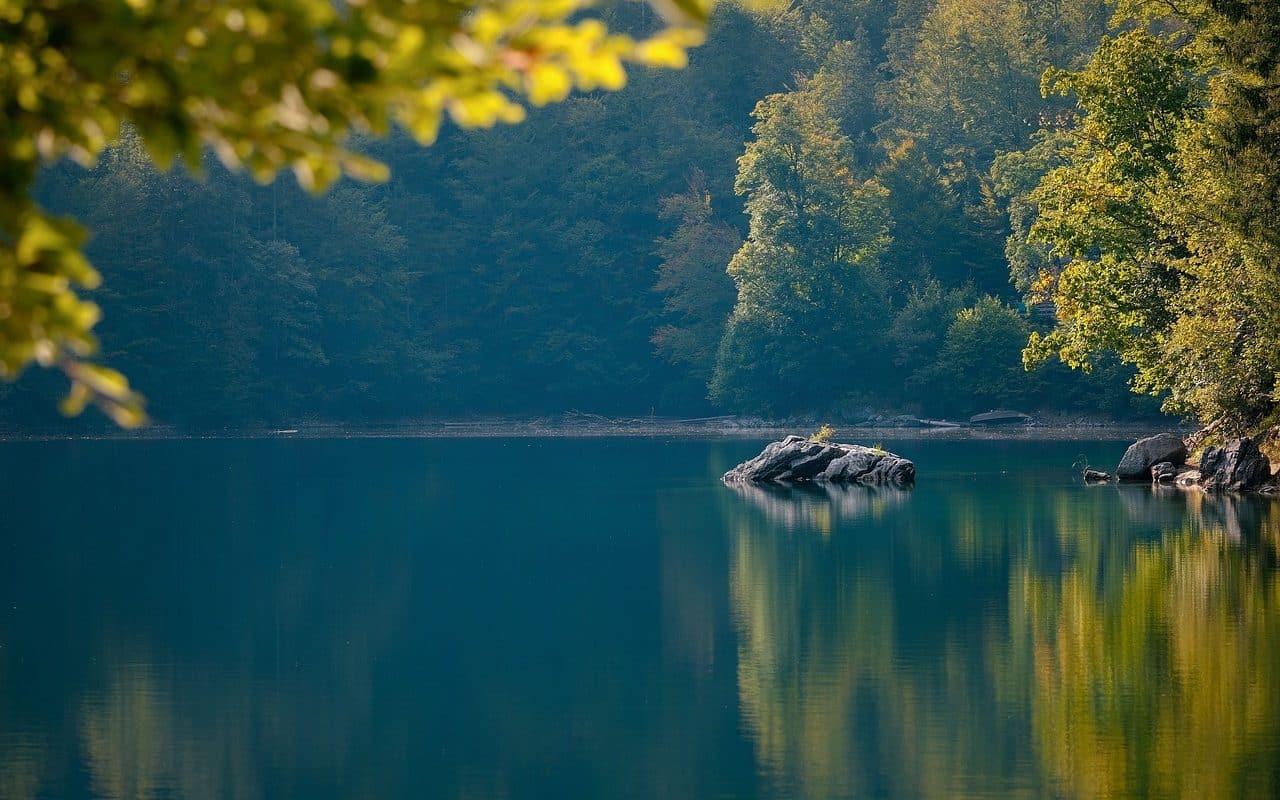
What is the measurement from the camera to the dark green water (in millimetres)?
12141

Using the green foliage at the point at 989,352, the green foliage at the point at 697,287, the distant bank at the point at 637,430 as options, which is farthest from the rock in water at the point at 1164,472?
the green foliage at the point at 697,287

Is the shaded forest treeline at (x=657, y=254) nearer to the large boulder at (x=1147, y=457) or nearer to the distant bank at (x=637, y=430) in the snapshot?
the distant bank at (x=637, y=430)

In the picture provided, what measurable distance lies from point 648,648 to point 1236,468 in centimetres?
1958

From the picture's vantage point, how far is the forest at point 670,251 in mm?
63906

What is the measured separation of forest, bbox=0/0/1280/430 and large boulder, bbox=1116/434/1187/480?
46.9ft

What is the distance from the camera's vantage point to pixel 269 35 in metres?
4.03

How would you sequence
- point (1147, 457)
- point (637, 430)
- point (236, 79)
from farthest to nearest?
point (637, 430)
point (1147, 457)
point (236, 79)

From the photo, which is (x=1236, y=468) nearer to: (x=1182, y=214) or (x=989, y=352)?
(x=1182, y=214)

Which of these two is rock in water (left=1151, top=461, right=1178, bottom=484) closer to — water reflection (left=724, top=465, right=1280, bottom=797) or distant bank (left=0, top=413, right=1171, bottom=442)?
water reflection (left=724, top=465, right=1280, bottom=797)

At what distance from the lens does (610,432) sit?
6906cm

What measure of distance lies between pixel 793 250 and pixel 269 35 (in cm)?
6289

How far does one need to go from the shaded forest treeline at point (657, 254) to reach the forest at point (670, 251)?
0.42 feet

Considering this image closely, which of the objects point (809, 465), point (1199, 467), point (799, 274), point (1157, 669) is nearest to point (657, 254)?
point (799, 274)

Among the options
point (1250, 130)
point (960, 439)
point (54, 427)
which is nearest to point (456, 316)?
point (54, 427)
